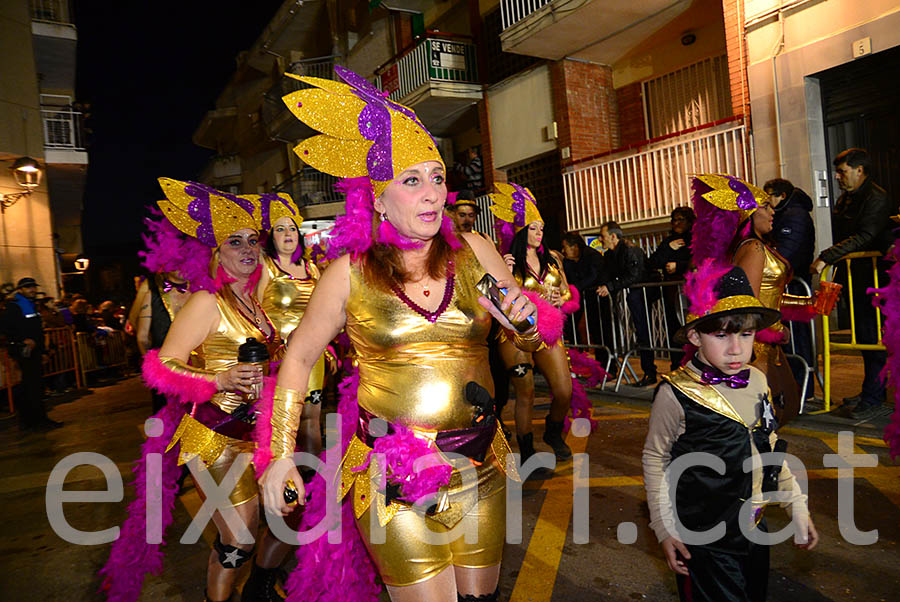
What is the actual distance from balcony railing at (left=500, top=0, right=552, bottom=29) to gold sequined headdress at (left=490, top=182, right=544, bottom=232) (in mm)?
8302

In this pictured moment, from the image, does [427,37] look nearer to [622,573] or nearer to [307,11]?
[307,11]

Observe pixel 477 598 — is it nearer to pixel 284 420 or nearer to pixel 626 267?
pixel 284 420

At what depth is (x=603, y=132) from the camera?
43.7 feet

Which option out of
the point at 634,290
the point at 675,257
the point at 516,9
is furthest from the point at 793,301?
the point at 516,9

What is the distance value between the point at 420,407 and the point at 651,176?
406 inches

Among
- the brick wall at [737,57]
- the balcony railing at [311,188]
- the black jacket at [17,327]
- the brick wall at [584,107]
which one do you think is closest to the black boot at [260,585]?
the black jacket at [17,327]

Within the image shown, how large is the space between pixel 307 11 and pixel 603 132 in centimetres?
1480

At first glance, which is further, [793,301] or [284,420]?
[793,301]

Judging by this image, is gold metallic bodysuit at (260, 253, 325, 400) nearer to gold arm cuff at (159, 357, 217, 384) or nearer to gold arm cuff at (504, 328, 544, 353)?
gold arm cuff at (159, 357, 217, 384)

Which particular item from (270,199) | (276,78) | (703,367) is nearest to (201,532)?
(270,199)

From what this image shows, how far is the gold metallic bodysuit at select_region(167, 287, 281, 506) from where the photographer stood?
2840 mm

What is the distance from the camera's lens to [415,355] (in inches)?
78.5

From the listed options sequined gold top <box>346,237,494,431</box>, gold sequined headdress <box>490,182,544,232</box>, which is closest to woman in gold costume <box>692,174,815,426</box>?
gold sequined headdress <box>490,182,544,232</box>

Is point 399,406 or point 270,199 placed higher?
point 270,199
